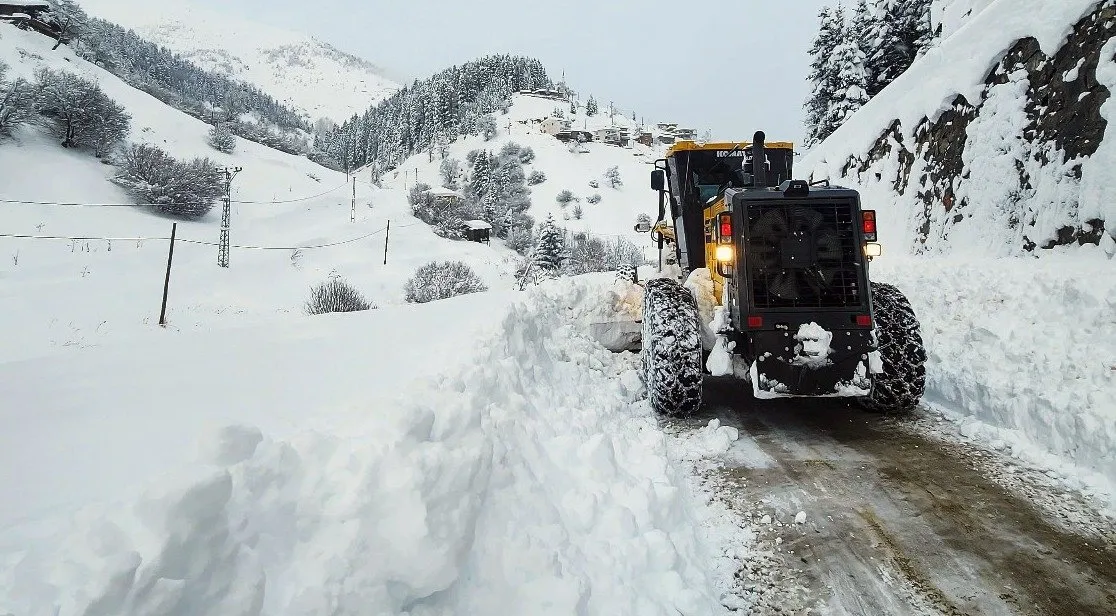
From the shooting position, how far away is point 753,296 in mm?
4426

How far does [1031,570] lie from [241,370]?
15.4 ft

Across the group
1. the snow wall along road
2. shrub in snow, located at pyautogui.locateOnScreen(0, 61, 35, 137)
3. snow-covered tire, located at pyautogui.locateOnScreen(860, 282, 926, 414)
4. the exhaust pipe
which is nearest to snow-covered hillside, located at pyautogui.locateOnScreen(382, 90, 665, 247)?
shrub in snow, located at pyautogui.locateOnScreen(0, 61, 35, 137)

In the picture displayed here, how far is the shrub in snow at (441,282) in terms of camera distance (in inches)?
833

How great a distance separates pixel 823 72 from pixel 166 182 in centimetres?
3096

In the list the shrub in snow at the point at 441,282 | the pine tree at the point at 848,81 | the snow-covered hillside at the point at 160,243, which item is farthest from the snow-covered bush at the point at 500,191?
the pine tree at the point at 848,81

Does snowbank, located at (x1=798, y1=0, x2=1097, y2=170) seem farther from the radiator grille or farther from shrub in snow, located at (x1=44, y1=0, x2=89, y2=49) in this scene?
shrub in snow, located at (x1=44, y1=0, x2=89, y2=49)

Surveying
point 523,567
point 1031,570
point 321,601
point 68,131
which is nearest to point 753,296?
point 1031,570

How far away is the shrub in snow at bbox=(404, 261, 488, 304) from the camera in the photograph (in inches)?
833

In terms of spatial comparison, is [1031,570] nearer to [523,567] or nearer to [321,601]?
[523,567]

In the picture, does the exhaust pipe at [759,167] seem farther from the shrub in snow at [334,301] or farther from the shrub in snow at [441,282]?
the shrub in snow at [441,282]

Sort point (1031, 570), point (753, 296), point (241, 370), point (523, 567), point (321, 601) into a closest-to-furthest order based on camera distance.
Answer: point (321, 601)
point (523, 567)
point (1031, 570)
point (241, 370)
point (753, 296)

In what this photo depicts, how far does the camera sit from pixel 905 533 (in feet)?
9.86

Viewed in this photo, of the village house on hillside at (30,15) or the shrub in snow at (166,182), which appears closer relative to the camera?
the shrub in snow at (166,182)

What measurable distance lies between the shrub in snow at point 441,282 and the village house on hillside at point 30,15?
1336 inches
